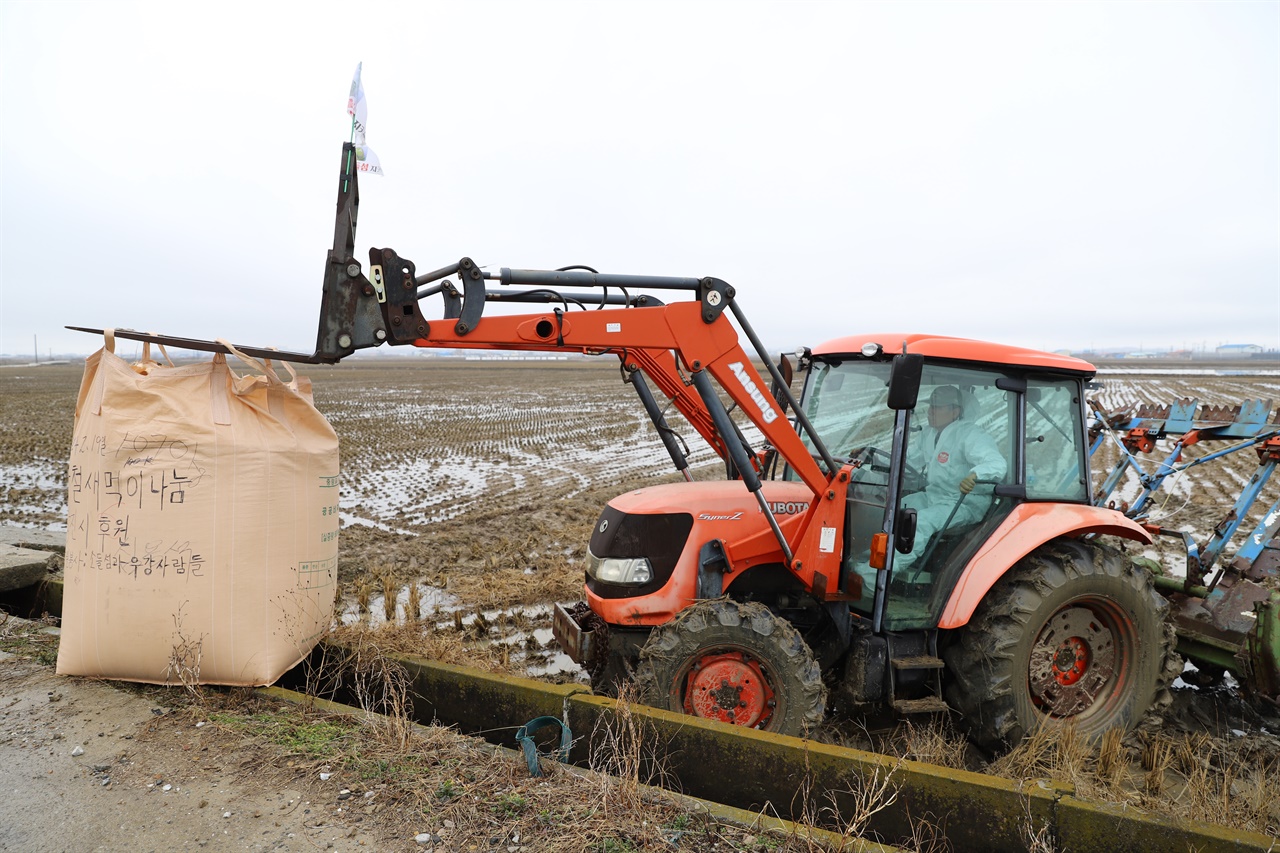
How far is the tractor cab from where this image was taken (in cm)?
380

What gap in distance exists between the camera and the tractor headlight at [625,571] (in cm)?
376

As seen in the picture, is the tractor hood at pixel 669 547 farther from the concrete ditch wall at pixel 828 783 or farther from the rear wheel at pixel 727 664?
the concrete ditch wall at pixel 828 783

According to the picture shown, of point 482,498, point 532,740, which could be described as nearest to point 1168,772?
point 532,740

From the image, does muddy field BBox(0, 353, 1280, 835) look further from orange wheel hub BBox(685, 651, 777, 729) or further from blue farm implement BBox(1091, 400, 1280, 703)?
orange wheel hub BBox(685, 651, 777, 729)

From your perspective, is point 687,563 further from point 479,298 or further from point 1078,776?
point 1078,776

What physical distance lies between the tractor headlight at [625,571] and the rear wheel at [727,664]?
1.08 feet

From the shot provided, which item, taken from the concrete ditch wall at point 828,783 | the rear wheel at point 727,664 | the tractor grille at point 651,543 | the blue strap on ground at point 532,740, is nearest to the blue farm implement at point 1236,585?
the concrete ditch wall at point 828,783

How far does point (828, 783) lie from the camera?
3080 millimetres

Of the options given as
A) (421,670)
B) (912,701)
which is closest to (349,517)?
(421,670)

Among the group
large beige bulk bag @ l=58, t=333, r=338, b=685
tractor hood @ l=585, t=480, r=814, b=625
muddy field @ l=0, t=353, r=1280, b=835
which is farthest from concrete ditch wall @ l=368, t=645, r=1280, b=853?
large beige bulk bag @ l=58, t=333, r=338, b=685

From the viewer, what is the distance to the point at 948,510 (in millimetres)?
3914

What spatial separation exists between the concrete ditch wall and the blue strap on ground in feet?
0.31

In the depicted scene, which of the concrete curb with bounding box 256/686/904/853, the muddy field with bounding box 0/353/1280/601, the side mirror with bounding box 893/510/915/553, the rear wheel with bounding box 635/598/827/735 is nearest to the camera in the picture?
the concrete curb with bounding box 256/686/904/853

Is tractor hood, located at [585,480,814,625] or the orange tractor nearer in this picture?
the orange tractor
